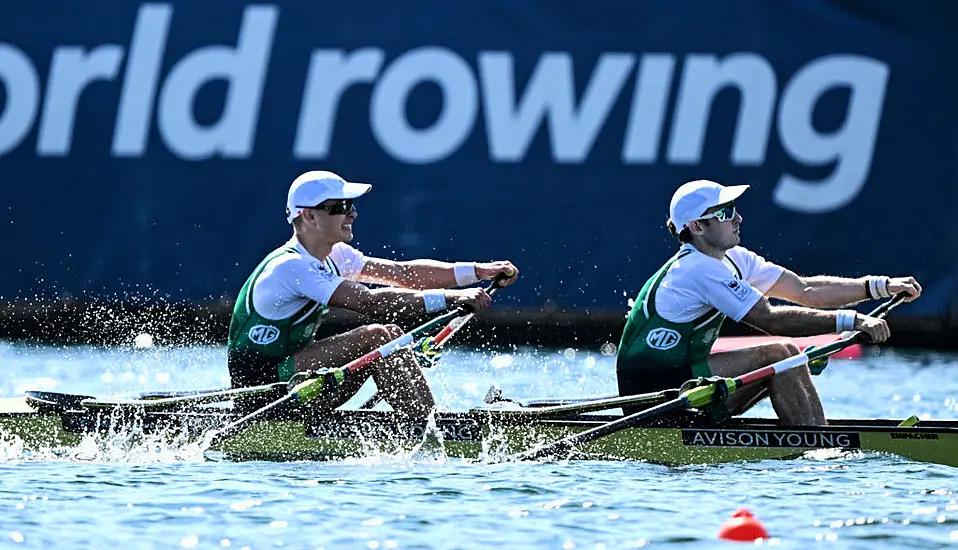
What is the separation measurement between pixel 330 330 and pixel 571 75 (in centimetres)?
364

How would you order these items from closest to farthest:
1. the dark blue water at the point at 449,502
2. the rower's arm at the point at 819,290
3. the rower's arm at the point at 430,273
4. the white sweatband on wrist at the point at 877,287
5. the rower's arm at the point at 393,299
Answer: the dark blue water at the point at 449,502 < the rower's arm at the point at 393,299 < the white sweatband on wrist at the point at 877,287 < the rower's arm at the point at 819,290 < the rower's arm at the point at 430,273

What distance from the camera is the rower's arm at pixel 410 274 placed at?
35.9 feet

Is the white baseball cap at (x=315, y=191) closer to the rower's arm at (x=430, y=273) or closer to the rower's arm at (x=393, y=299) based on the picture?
the rower's arm at (x=393, y=299)

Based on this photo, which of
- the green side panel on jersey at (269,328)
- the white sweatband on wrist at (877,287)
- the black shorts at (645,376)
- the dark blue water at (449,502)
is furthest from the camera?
the white sweatband on wrist at (877,287)

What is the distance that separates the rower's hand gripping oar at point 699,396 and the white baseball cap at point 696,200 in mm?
Result: 907

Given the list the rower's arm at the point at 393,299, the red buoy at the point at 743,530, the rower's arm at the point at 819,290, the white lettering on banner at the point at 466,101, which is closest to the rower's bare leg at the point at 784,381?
the rower's arm at the point at 819,290

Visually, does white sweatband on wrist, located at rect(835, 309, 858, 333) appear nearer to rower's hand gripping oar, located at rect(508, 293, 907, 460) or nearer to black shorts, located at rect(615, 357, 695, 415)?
rower's hand gripping oar, located at rect(508, 293, 907, 460)

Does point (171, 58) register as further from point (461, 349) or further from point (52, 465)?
point (52, 465)

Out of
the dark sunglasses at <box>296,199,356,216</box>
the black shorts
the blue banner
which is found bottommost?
the black shorts

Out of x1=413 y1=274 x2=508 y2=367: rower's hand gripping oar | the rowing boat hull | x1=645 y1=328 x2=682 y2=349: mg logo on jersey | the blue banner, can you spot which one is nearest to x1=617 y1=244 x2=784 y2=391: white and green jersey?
x1=645 y1=328 x2=682 y2=349: mg logo on jersey

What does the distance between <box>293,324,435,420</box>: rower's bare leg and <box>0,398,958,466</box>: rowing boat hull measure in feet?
0.61

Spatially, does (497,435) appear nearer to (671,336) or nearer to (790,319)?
(671,336)

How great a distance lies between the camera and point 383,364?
32.4ft

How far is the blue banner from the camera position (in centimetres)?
1720
